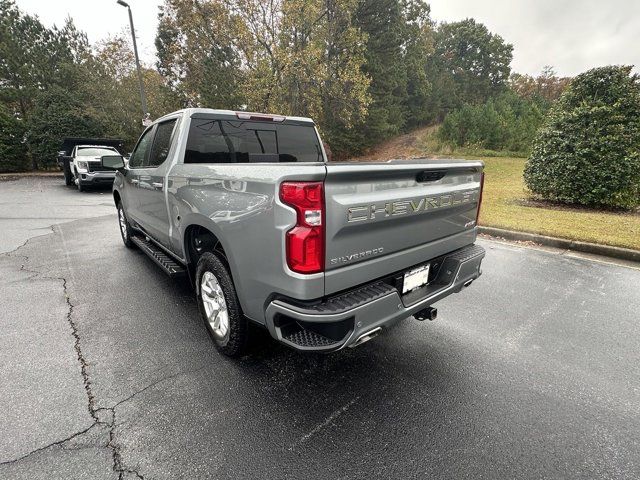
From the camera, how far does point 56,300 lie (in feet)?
12.4

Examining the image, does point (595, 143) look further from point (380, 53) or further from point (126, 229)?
point (380, 53)

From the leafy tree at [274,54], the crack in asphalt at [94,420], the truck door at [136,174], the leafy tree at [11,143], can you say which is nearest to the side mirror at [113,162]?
the truck door at [136,174]

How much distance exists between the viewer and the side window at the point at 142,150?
4215 mm

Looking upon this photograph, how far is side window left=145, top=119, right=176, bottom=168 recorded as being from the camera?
3533 millimetres

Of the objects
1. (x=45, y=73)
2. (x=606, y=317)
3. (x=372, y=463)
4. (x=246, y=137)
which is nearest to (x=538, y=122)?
(x=606, y=317)

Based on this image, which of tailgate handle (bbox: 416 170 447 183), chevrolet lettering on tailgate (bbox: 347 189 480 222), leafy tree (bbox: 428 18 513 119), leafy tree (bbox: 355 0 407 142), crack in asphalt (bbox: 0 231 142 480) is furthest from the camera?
leafy tree (bbox: 428 18 513 119)

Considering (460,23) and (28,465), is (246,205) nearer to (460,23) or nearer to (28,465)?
(28,465)

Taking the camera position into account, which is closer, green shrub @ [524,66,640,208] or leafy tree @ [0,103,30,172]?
green shrub @ [524,66,640,208]

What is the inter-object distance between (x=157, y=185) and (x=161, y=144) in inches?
20.4

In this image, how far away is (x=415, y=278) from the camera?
2443 millimetres

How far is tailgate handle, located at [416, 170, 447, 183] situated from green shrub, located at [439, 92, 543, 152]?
2080 centimetres

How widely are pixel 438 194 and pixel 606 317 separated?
2.61 meters

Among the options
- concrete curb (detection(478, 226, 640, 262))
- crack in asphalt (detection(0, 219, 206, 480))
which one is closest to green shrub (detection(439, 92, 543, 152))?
concrete curb (detection(478, 226, 640, 262))

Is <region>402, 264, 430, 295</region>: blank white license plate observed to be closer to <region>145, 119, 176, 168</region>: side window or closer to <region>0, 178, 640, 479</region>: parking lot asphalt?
<region>0, 178, 640, 479</region>: parking lot asphalt
